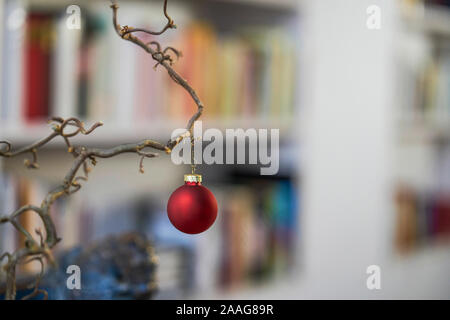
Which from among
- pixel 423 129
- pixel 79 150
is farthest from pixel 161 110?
pixel 423 129

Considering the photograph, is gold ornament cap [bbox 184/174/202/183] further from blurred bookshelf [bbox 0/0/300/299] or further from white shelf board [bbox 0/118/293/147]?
white shelf board [bbox 0/118/293/147]

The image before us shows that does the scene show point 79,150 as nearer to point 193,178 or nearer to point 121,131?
point 193,178

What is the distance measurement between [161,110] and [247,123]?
250 mm

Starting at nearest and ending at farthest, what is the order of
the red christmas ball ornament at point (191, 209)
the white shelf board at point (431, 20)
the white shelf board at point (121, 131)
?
the red christmas ball ornament at point (191, 209) < the white shelf board at point (121, 131) < the white shelf board at point (431, 20)

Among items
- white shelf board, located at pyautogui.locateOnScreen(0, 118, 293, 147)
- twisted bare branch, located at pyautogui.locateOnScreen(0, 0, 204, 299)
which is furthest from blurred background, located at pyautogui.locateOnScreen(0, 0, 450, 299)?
twisted bare branch, located at pyautogui.locateOnScreen(0, 0, 204, 299)

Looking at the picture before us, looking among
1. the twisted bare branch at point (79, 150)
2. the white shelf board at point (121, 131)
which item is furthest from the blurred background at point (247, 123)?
the twisted bare branch at point (79, 150)

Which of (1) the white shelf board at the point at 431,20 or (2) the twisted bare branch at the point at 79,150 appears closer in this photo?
(2) the twisted bare branch at the point at 79,150

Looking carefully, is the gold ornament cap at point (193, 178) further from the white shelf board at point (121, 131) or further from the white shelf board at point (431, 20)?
the white shelf board at point (431, 20)

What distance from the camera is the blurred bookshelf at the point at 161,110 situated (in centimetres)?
117

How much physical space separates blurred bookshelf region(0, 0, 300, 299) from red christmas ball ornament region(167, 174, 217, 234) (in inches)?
25.8

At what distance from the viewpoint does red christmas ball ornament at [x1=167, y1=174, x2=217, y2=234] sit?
36 cm

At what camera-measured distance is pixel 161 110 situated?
1341mm
